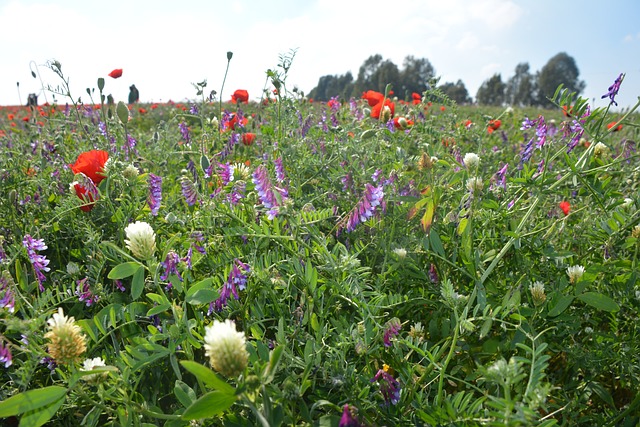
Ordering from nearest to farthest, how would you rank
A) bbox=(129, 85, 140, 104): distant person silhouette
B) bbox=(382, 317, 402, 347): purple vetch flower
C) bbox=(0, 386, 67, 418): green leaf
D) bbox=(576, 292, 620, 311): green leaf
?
bbox=(0, 386, 67, 418): green leaf → bbox=(382, 317, 402, 347): purple vetch flower → bbox=(576, 292, 620, 311): green leaf → bbox=(129, 85, 140, 104): distant person silhouette

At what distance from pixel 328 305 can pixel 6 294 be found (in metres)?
0.69

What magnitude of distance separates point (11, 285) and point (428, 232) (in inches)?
40.6

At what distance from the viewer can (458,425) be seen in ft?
2.83

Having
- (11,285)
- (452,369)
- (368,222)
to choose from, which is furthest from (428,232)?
(11,285)

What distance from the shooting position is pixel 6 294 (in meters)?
0.98

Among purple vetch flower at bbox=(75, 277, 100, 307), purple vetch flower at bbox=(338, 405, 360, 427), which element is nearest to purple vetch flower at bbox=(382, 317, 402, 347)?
purple vetch flower at bbox=(338, 405, 360, 427)

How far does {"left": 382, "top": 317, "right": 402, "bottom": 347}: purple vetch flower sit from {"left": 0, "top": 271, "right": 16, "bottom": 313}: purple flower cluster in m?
0.77

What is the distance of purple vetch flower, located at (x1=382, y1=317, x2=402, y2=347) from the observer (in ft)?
3.31

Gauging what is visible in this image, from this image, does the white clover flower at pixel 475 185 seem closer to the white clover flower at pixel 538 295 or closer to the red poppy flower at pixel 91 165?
the white clover flower at pixel 538 295

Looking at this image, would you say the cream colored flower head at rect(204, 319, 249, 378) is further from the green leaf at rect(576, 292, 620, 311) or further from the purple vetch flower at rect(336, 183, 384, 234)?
the green leaf at rect(576, 292, 620, 311)

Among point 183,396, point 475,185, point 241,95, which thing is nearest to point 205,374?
point 183,396

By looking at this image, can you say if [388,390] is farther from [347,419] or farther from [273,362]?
[273,362]

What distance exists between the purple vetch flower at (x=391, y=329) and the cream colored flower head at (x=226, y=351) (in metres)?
0.43

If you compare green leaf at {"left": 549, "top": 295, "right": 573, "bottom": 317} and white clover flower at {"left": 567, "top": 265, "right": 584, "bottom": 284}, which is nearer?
green leaf at {"left": 549, "top": 295, "right": 573, "bottom": 317}
